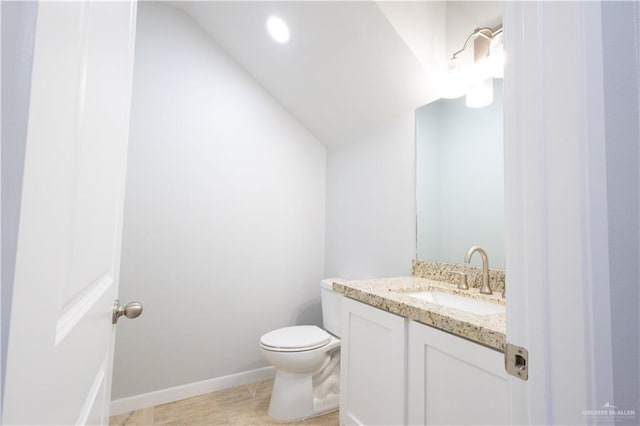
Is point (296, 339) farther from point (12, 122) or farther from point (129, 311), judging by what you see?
point (12, 122)

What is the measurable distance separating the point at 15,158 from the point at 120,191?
64cm

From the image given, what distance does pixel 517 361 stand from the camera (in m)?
0.53

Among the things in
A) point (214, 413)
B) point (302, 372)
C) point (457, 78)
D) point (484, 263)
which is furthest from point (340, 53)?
point (214, 413)

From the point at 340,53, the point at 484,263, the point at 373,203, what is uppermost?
the point at 340,53

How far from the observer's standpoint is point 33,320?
10.3 inches

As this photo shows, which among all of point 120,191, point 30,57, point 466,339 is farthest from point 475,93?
point 30,57

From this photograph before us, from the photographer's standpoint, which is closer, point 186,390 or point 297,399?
point 297,399

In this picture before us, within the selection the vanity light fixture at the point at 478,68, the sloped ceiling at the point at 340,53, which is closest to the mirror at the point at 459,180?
the vanity light fixture at the point at 478,68

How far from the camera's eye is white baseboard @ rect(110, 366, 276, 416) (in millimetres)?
1879

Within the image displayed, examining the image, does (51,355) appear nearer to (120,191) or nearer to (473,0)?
(120,191)

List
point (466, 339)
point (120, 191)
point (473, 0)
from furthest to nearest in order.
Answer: point (473, 0) < point (466, 339) < point (120, 191)

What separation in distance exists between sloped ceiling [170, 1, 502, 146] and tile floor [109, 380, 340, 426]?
193 centimetres

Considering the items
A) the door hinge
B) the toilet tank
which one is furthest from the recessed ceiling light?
the door hinge

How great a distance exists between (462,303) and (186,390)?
6.01 ft
